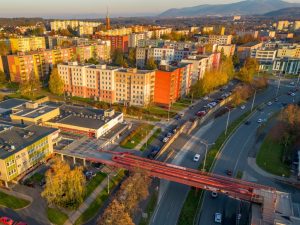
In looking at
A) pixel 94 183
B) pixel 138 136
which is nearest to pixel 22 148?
pixel 94 183

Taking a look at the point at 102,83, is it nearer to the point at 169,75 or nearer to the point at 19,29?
the point at 169,75

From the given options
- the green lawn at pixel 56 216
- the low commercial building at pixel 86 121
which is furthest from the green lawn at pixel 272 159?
the green lawn at pixel 56 216

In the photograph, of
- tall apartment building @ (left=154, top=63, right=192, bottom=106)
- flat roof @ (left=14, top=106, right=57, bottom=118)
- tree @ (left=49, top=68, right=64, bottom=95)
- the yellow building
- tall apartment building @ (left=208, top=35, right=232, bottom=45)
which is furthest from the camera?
tall apartment building @ (left=208, top=35, right=232, bottom=45)

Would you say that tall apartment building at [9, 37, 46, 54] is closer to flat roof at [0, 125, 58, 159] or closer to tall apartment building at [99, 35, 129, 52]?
tall apartment building at [99, 35, 129, 52]

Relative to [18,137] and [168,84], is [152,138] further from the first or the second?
[18,137]

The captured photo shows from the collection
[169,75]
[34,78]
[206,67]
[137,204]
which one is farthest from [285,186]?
[34,78]

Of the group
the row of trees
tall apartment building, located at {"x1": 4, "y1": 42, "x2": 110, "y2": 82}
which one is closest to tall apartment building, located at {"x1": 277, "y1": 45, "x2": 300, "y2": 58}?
tall apartment building, located at {"x1": 4, "y1": 42, "x2": 110, "y2": 82}

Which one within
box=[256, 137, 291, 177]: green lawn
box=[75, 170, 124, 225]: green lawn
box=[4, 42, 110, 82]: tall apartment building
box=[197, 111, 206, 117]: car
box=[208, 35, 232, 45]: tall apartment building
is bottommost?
box=[75, 170, 124, 225]: green lawn

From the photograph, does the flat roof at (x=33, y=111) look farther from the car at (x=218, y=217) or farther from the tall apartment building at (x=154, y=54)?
the tall apartment building at (x=154, y=54)
